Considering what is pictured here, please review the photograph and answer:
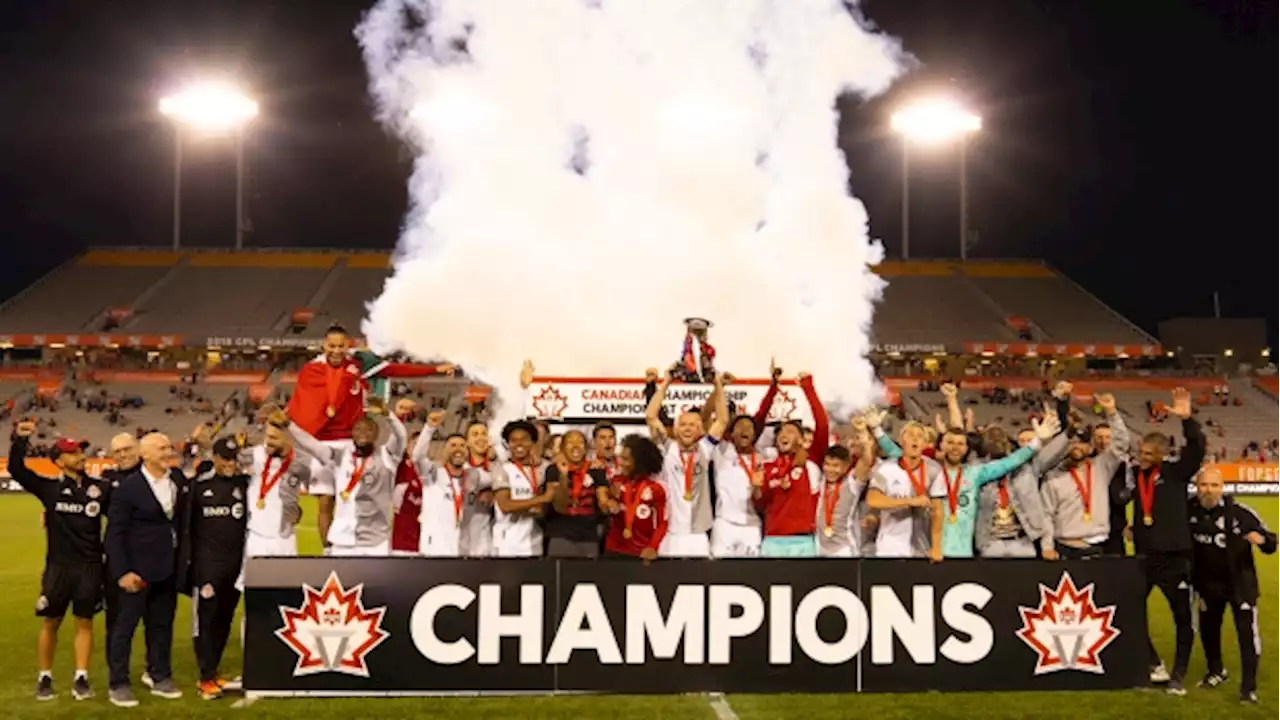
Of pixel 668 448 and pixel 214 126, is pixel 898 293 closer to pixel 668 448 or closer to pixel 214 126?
pixel 214 126

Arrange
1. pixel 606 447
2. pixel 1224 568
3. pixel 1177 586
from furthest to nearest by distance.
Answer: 1. pixel 606 447
2. pixel 1177 586
3. pixel 1224 568

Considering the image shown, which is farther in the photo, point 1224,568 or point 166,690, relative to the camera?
point 1224,568

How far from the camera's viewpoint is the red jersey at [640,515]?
7.63 meters

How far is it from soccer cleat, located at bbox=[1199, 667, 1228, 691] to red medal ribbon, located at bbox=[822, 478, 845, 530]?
2945 millimetres

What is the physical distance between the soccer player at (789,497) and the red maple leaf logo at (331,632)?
288 centimetres

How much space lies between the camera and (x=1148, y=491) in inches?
319

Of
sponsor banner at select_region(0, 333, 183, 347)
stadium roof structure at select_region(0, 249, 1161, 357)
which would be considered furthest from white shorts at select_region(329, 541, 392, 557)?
sponsor banner at select_region(0, 333, 183, 347)

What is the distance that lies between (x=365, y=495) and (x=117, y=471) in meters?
1.74

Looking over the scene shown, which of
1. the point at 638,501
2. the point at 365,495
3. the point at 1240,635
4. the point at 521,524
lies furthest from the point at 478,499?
the point at 1240,635

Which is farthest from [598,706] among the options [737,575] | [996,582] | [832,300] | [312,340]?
[312,340]

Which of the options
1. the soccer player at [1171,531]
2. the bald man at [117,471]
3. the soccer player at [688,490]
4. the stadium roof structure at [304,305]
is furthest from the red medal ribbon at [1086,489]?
the stadium roof structure at [304,305]

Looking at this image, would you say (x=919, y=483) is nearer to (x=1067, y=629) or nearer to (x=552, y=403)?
(x=1067, y=629)

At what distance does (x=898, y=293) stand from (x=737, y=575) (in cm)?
4786

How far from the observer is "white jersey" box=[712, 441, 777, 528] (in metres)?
8.16
